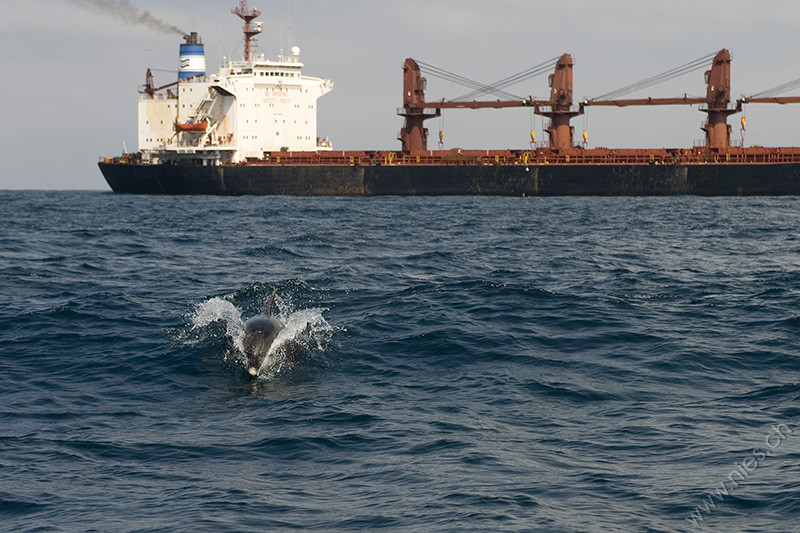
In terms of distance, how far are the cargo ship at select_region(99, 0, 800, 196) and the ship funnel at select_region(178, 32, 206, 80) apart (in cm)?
11

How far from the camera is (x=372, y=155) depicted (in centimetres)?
8462

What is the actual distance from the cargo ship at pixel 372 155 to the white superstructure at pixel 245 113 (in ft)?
0.34

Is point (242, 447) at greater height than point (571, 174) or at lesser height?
lesser

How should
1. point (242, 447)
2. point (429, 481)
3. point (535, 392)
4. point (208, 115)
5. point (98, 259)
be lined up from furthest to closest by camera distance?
point (208, 115)
point (98, 259)
point (535, 392)
point (242, 447)
point (429, 481)

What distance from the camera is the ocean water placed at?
10.2m

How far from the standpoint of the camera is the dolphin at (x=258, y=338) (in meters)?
15.2

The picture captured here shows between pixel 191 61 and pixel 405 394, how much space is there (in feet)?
267

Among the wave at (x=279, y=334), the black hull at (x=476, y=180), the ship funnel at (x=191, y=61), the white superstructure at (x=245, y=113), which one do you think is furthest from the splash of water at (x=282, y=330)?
the ship funnel at (x=191, y=61)

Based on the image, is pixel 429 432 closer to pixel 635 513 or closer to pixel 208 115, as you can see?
pixel 635 513

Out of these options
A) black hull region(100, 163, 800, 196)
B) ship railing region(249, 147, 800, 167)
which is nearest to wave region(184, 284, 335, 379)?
black hull region(100, 163, 800, 196)

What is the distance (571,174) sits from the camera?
75312 mm

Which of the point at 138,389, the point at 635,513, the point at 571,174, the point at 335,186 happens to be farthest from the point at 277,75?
the point at 635,513

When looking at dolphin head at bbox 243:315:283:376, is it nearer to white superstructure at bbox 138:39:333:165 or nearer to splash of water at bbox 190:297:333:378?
splash of water at bbox 190:297:333:378

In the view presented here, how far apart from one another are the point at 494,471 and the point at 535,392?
3516 millimetres
